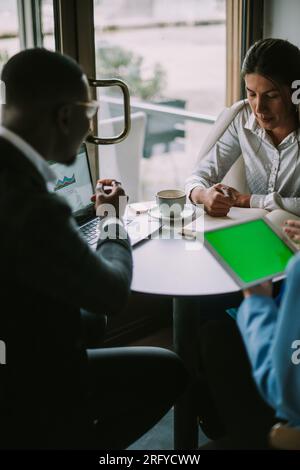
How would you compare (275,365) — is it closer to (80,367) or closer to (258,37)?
(80,367)

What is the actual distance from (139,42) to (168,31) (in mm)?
181

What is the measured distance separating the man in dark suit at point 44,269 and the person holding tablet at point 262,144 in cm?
83

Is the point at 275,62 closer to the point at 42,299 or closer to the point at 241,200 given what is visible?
the point at 241,200

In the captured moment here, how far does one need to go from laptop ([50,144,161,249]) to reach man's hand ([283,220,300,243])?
1.28 feet

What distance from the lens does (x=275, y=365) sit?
3.57 ft

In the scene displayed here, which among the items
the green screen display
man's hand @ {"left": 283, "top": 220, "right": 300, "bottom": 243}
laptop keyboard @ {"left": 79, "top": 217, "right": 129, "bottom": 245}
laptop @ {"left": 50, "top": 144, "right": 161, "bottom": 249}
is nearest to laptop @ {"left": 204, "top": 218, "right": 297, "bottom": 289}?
the green screen display

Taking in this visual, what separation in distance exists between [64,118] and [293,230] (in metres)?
0.80

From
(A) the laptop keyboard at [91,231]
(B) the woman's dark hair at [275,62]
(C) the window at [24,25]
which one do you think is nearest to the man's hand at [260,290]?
(A) the laptop keyboard at [91,231]

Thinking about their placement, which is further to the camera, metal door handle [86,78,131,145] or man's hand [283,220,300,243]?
metal door handle [86,78,131,145]

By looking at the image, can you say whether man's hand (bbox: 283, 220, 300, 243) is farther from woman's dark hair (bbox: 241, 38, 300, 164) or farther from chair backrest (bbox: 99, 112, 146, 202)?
chair backrest (bbox: 99, 112, 146, 202)

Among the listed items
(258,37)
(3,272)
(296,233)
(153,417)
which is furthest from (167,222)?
(258,37)

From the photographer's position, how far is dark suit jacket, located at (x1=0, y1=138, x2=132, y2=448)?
106cm

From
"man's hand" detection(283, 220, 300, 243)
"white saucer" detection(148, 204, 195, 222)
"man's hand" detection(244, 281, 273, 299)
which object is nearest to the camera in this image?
"man's hand" detection(244, 281, 273, 299)

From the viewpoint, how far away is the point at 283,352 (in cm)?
107
